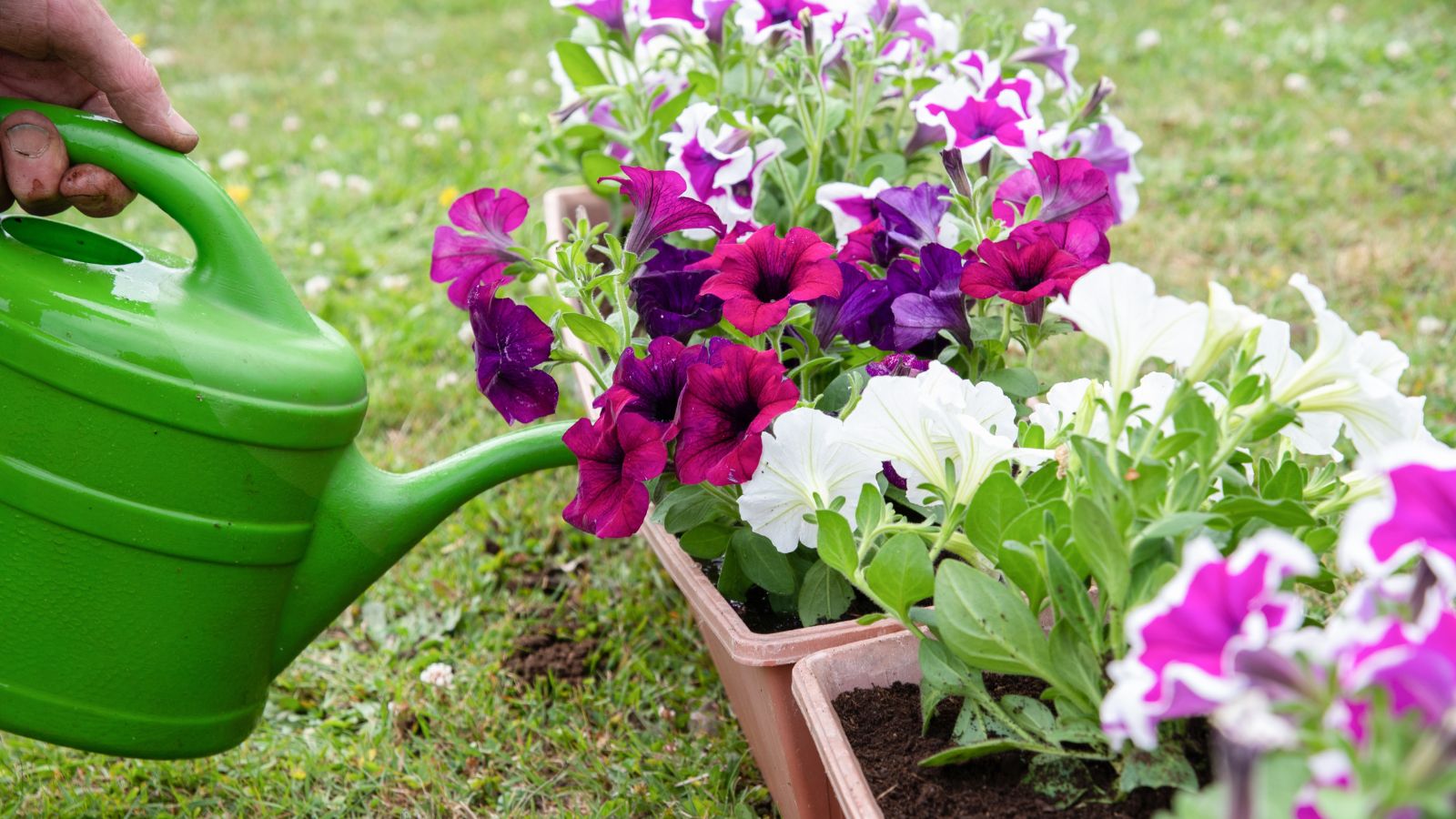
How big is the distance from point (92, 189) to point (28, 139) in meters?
0.06

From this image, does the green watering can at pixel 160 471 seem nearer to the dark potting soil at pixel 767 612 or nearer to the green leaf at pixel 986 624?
the dark potting soil at pixel 767 612

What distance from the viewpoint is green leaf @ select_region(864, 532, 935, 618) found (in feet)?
2.79

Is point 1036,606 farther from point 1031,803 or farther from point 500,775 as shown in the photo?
point 500,775

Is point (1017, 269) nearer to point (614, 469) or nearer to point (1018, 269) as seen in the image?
point (1018, 269)

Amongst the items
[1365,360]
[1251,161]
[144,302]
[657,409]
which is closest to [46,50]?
[144,302]

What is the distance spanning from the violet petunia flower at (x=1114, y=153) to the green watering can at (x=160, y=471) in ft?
2.72

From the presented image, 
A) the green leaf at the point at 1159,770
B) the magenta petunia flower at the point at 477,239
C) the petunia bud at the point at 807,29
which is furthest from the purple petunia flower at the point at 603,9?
the green leaf at the point at 1159,770

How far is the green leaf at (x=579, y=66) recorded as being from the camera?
1723mm

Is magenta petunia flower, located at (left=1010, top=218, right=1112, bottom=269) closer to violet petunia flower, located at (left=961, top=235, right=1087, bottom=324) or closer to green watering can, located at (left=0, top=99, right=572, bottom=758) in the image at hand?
violet petunia flower, located at (left=961, top=235, right=1087, bottom=324)

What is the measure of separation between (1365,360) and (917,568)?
0.32 m

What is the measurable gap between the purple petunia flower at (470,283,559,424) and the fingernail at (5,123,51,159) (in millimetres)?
384

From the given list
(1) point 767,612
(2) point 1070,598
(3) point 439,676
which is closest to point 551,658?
(3) point 439,676

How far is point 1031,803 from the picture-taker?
81 centimetres

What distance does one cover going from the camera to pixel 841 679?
95cm
